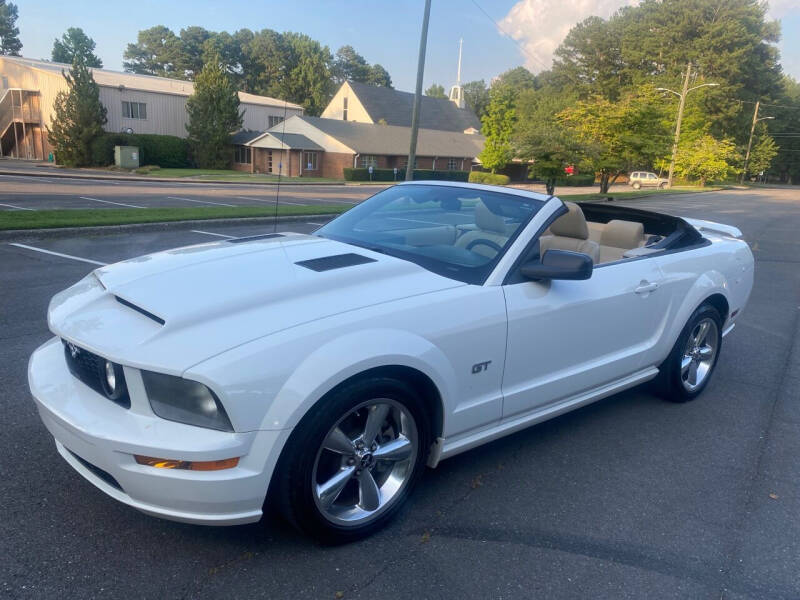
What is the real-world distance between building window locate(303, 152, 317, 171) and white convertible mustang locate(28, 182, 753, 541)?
149ft

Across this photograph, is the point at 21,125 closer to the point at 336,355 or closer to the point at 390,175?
the point at 390,175

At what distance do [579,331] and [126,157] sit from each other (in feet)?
139

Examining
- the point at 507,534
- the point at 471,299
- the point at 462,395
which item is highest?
the point at 471,299

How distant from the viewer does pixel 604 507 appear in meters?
3.20

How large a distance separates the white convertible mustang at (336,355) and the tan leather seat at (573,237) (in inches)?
12.6

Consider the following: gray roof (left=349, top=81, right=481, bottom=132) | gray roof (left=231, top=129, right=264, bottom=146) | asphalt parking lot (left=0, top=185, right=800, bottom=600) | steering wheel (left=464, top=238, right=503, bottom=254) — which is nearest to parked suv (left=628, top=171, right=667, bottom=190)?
gray roof (left=349, top=81, right=481, bottom=132)

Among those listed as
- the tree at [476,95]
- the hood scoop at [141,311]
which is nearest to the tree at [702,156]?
the hood scoop at [141,311]

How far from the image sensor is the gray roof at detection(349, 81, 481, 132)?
2466 inches

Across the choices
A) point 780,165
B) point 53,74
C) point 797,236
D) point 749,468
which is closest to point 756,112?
point 780,165

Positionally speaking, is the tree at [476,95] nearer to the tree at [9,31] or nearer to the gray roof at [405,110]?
the gray roof at [405,110]

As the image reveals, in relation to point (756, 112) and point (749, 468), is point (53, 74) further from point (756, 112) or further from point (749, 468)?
point (756, 112)

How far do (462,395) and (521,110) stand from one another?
70286mm

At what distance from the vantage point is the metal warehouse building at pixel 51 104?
45469 millimetres

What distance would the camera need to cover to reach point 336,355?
2.45 m
